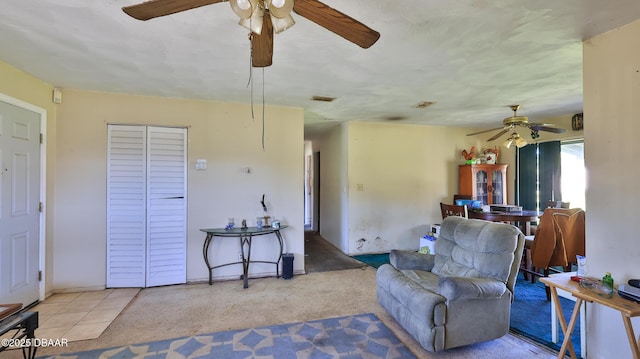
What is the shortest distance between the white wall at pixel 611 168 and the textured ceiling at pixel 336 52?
0.20m

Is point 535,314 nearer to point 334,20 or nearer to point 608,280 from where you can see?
point 608,280

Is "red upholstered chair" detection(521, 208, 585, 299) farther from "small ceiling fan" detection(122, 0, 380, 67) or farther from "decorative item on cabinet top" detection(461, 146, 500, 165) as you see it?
"small ceiling fan" detection(122, 0, 380, 67)

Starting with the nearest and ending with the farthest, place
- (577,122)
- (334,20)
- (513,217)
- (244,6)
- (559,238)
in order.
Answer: (244,6) < (334,20) < (559,238) < (513,217) < (577,122)

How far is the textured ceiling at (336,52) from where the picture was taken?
177 cm

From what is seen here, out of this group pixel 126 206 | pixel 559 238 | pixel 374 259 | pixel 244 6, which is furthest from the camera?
pixel 374 259

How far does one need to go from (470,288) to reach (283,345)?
148 centimetres

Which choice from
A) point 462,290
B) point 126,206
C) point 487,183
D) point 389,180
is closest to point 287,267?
point 126,206

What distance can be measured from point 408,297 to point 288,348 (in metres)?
1.01

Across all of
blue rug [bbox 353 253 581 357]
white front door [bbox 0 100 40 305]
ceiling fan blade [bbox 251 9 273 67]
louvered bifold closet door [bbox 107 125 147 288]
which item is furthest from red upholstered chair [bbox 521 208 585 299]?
white front door [bbox 0 100 40 305]

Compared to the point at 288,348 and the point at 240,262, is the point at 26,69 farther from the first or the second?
the point at 288,348

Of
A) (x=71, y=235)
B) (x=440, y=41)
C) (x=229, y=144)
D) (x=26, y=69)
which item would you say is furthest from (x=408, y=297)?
(x=26, y=69)

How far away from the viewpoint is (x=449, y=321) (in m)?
2.07

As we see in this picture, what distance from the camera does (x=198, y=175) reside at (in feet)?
12.1

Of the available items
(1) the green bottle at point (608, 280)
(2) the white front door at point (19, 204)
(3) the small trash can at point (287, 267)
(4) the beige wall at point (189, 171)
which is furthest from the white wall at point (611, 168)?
(2) the white front door at point (19, 204)
